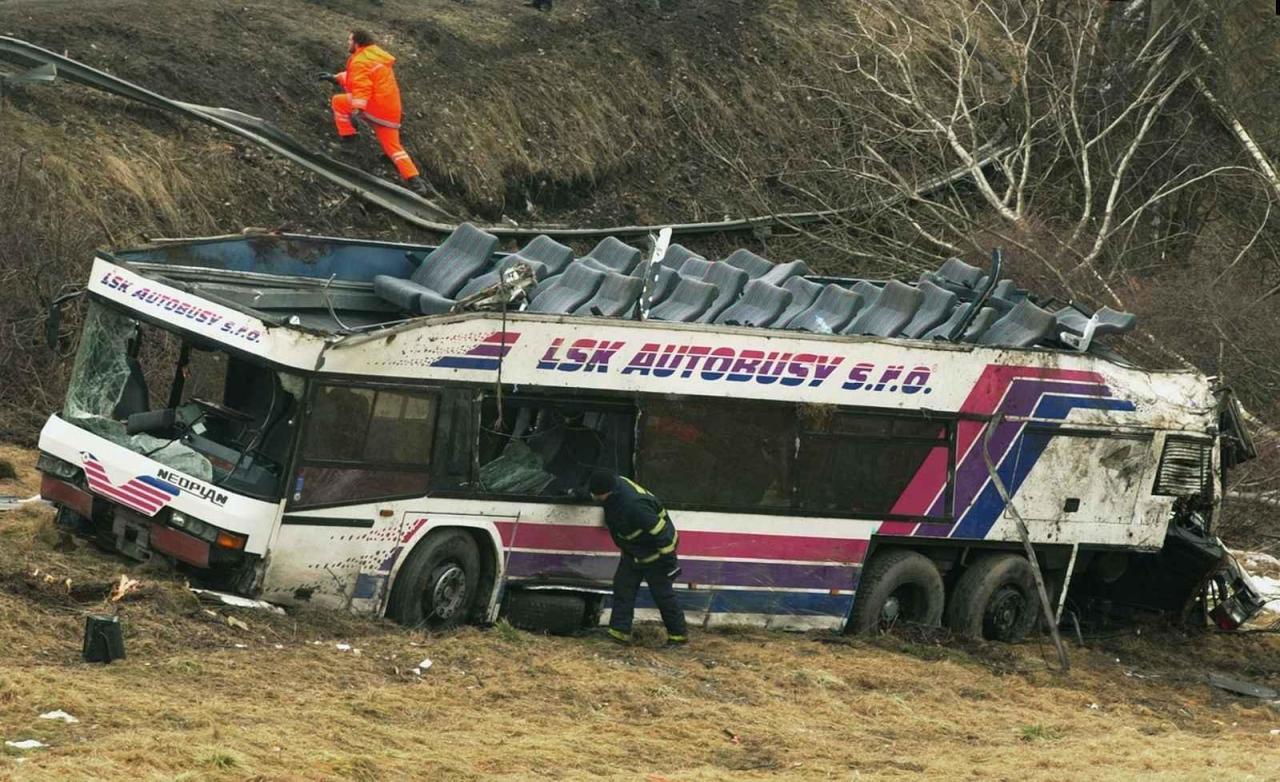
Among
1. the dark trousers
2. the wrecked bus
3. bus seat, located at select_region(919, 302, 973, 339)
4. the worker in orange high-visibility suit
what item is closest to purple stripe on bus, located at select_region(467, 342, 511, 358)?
the wrecked bus

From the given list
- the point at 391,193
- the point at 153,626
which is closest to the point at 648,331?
the point at 153,626

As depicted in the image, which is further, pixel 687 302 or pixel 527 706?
pixel 687 302

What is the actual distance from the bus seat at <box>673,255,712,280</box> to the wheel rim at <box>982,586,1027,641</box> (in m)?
3.50

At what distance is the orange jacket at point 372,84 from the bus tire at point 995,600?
10.5m

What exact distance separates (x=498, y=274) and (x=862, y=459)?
3033 mm

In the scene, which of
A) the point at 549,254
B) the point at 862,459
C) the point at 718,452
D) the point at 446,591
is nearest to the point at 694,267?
the point at 549,254

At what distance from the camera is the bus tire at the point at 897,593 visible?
14156 millimetres

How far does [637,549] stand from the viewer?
42.0 ft

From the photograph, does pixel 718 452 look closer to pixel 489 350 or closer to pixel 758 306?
pixel 758 306

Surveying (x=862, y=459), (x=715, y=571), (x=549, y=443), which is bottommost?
A: (x=715, y=571)

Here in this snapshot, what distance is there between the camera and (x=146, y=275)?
12617 mm

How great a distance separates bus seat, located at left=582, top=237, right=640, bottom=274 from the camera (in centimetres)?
1501

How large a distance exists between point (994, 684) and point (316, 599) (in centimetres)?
476

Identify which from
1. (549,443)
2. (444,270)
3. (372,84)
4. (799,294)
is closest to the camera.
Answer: (549,443)
